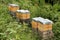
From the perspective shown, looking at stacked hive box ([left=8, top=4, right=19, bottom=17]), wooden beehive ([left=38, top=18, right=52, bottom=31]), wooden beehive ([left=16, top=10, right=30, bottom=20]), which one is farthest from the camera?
stacked hive box ([left=8, top=4, right=19, bottom=17])

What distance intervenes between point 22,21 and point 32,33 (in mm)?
660

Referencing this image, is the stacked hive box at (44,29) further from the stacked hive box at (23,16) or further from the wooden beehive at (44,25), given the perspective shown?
the stacked hive box at (23,16)

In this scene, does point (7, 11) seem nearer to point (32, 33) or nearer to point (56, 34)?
point (32, 33)

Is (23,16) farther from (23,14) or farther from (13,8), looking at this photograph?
(13,8)

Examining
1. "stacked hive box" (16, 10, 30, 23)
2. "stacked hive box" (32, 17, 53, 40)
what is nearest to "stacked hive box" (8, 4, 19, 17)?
"stacked hive box" (16, 10, 30, 23)

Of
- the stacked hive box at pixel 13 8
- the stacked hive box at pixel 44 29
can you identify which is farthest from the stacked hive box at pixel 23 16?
the stacked hive box at pixel 44 29

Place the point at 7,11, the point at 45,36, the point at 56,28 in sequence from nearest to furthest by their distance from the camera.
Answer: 1. the point at 45,36
2. the point at 56,28
3. the point at 7,11

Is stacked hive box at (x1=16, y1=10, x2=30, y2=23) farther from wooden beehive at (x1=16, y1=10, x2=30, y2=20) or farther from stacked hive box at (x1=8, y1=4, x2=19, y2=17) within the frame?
stacked hive box at (x1=8, y1=4, x2=19, y2=17)

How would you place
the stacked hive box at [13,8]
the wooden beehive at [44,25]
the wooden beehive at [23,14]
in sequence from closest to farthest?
1. the wooden beehive at [44,25]
2. the wooden beehive at [23,14]
3. the stacked hive box at [13,8]

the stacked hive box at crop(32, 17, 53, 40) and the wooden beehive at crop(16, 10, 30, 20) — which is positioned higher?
the wooden beehive at crop(16, 10, 30, 20)

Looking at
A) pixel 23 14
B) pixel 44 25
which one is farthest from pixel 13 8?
pixel 44 25

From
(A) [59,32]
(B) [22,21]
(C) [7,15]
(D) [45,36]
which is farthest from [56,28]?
(C) [7,15]

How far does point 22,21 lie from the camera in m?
5.62

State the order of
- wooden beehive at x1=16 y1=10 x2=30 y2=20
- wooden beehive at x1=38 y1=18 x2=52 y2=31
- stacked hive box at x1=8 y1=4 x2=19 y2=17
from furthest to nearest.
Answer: stacked hive box at x1=8 y1=4 x2=19 y2=17, wooden beehive at x1=16 y1=10 x2=30 y2=20, wooden beehive at x1=38 y1=18 x2=52 y2=31
